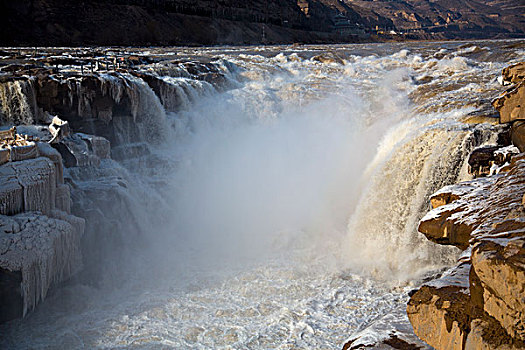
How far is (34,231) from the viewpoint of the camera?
23.5 feet

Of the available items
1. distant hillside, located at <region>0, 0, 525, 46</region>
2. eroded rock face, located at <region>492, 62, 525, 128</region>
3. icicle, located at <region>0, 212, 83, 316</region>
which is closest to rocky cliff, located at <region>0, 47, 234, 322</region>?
icicle, located at <region>0, 212, 83, 316</region>

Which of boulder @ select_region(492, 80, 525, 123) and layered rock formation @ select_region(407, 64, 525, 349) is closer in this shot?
layered rock formation @ select_region(407, 64, 525, 349)

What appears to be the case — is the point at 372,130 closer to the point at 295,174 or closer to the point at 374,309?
the point at 295,174

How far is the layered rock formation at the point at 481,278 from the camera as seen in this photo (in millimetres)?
2688

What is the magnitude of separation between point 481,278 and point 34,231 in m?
6.41

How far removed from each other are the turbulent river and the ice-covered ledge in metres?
0.49

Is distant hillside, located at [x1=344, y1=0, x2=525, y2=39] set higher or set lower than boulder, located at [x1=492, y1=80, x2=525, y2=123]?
higher

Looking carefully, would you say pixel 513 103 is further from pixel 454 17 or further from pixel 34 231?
pixel 454 17

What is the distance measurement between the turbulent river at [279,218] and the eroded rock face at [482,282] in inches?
32.2

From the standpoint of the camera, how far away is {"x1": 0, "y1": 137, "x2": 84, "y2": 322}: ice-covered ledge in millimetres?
6867

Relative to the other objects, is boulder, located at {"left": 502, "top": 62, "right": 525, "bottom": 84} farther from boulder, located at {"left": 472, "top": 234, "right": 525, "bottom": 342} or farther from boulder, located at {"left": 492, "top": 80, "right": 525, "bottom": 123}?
boulder, located at {"left": 472, "top": 234, "right": 525, "bottom": 342}

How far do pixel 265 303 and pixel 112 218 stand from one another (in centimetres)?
369

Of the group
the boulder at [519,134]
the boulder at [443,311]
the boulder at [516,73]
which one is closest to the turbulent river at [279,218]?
the boulder at [443,311]

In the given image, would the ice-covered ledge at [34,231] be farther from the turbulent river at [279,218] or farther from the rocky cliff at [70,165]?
the turbulent river at [279,218]
